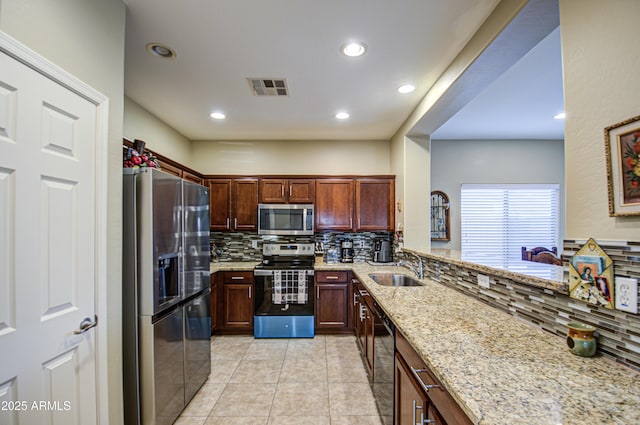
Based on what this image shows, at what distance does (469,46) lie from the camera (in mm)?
1841

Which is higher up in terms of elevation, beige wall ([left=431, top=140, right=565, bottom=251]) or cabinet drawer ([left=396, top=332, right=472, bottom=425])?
beige wall ([left=431, top=140, right=565, bottom=251])

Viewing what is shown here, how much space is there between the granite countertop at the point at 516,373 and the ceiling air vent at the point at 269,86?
7.01ft

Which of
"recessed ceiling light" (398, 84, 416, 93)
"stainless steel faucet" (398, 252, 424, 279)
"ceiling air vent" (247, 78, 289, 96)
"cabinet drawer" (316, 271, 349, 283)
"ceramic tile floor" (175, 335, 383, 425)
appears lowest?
"ceramic tile floor" (175, 335, 383, 425)

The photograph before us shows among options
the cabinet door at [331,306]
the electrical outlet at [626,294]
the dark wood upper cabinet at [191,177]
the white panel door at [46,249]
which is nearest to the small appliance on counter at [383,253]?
the cabinet door at [331,306]

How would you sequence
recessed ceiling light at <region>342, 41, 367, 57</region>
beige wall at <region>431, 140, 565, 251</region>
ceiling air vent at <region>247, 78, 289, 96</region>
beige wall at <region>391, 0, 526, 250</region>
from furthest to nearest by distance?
beige wall at <region>431, 140, 565, 251</region> → beige wall at <region>391, 0, 526, 250</region> → ceiling air vent at <region>247, 78, 289, 96</region> → recessed ceiling light at <region>342, 41, 367, 57</region>

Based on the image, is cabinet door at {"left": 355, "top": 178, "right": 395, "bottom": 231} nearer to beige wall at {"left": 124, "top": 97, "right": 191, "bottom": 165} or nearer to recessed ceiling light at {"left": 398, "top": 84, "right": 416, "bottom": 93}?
recessed ceiling light at {"left": 398, "top": 84, "right": 416, "bottom": 93}

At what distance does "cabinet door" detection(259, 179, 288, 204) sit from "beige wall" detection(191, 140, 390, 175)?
32 cm

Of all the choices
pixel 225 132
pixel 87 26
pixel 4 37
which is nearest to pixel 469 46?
pixel 87 26

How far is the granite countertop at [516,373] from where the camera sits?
738 millimetres

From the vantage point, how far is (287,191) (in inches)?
154

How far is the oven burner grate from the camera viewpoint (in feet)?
11.5

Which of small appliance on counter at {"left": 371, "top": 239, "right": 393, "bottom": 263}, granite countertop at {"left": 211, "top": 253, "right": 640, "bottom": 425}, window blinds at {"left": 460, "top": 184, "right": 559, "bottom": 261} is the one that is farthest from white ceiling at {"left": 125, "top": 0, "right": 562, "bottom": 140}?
granite countertop at {"left": 211, "top": 253, "right": 640, "bottom": 425}

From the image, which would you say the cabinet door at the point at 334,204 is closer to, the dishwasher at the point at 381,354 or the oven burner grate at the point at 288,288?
the oven burner grate at the point at 288,288

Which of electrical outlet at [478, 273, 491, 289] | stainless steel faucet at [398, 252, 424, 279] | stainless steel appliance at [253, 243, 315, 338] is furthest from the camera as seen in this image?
stainless steel appliance at [253, 243, 315, 338]
